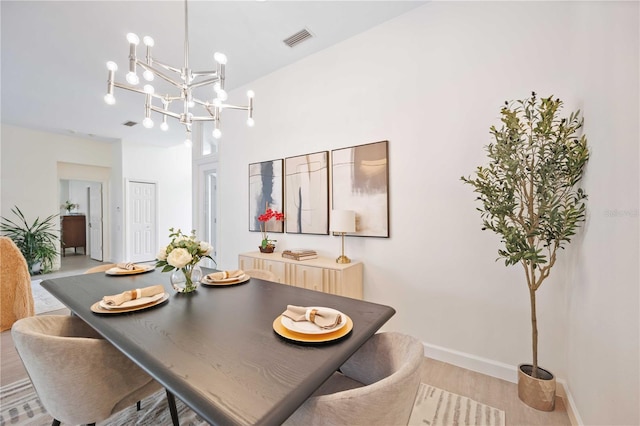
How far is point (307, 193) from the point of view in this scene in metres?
3.03

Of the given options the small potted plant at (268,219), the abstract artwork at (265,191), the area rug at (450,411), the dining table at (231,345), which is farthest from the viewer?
the abstract artwork at (265,191)

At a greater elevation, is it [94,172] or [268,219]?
[94,172]

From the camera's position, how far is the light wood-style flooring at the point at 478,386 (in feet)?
5.26

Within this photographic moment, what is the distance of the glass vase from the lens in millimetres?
1589

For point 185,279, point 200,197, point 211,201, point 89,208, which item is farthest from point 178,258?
point 89,208

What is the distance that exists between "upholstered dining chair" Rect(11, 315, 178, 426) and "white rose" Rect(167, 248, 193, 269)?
1.44 feet

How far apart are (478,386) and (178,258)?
2.22 meters

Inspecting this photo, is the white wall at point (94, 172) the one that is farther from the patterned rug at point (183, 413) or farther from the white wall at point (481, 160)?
the white wall at point (481, 160)

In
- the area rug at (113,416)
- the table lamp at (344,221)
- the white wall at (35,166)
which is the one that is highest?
the white wall at (35,166)

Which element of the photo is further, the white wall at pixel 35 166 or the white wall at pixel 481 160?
the white wall at pixel 35 166

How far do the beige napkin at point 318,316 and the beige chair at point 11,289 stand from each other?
3361 mm

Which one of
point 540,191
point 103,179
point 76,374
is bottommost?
point 76,374

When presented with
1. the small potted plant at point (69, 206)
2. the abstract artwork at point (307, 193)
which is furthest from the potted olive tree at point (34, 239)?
the abstract artwork at point (307, 193)

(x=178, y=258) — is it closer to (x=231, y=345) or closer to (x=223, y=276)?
(x=223, y=276)
